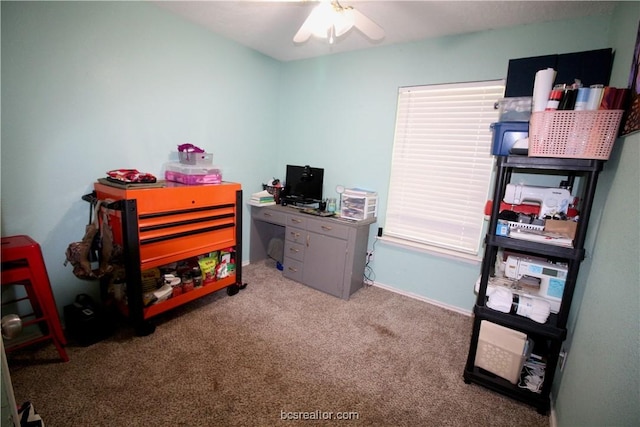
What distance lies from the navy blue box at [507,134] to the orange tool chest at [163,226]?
6.65 ft

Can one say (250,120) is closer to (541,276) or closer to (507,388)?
(541,276)

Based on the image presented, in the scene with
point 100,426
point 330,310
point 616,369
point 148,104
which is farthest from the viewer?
point 330,310

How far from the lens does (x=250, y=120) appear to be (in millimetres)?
3244

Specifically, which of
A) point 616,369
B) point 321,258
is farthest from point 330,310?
point 616,369

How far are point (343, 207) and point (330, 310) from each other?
1.05 meters

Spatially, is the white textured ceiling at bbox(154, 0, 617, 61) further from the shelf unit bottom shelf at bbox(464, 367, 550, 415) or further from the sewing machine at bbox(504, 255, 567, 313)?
the shelf unit bottom shelf at bbox(464, 367, 550, 415)

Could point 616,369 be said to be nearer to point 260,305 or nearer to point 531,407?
point 531,407

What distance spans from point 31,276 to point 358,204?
2470mm

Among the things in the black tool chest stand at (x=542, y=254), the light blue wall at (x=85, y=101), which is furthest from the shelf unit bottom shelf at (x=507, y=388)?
the light blue wall at (x=85, y=101)

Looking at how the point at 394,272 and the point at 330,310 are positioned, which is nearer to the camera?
the point at 330,310

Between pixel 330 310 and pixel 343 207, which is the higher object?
pixel 343 207

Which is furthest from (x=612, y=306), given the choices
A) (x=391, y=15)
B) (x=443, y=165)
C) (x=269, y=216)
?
(x=269, y=216)

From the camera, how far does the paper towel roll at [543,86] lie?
1.39 meters

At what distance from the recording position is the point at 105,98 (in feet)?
6.83
